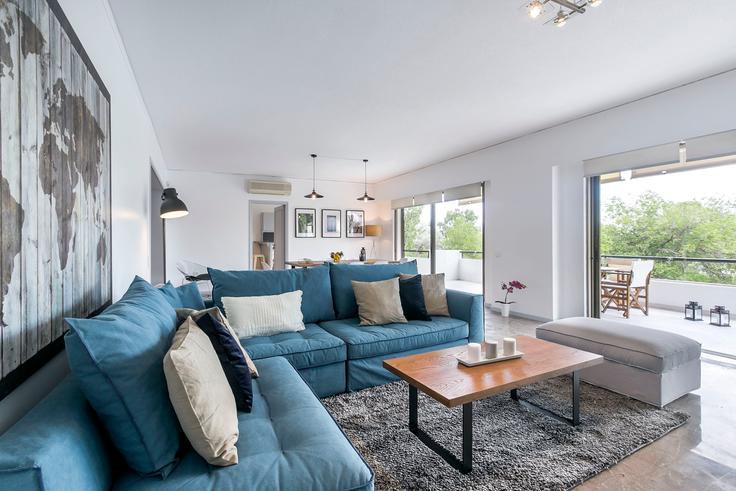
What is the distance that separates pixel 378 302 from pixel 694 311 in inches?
168

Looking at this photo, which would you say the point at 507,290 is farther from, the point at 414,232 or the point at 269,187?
the point at 269,187

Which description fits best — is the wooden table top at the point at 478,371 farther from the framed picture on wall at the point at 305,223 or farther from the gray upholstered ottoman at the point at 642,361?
the framed picture on wall at the point at 305,223

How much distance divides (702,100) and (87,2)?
465 cm

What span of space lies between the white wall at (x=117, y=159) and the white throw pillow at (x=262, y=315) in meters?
0.71

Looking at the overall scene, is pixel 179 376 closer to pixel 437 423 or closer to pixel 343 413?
pixel 343 413

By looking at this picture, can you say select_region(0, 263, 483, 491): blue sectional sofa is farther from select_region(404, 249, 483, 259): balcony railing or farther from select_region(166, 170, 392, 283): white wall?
select_region(166, 170, 392, 283): white wall

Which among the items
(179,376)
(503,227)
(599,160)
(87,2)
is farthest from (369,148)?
(179,376)

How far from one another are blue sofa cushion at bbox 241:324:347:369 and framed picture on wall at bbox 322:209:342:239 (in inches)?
225

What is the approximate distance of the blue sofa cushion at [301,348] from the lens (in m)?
2.28

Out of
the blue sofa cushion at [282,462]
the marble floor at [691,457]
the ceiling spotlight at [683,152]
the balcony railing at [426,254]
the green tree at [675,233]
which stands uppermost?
the ceiling spotlight at [683,152]

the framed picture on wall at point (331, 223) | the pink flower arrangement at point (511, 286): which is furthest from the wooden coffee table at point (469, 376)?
the framed picture on wall at point (331, 223)

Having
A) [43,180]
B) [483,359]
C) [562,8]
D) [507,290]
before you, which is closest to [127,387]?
[43,180]

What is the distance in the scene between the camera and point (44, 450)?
0.74 meters

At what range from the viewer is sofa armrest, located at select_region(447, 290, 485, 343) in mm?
3061
